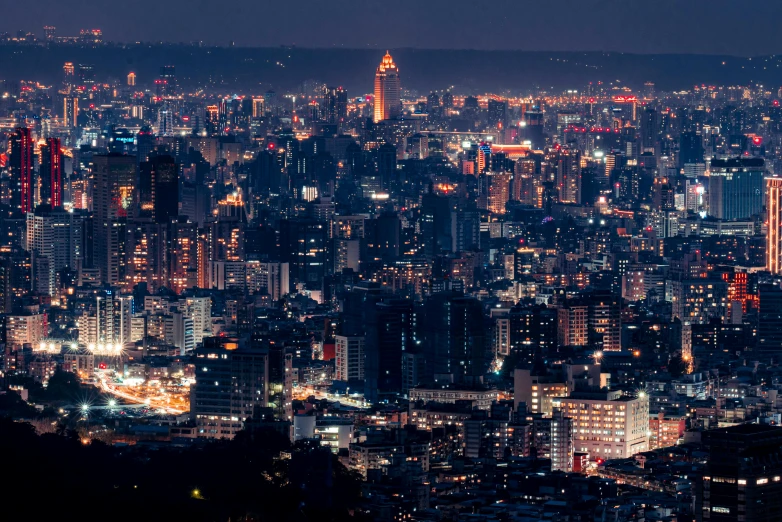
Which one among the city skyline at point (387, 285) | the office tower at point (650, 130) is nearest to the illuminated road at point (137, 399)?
Result: the city skyline at point (387, 285)

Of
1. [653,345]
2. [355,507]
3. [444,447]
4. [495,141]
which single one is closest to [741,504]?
[355,507]

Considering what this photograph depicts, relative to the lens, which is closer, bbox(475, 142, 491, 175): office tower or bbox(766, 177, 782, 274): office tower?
bbox(766, 177, 782, 274): office tower

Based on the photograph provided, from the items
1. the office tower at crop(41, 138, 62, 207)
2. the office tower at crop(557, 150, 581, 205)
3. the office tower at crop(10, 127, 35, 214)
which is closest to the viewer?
the office tower at crop(10, 127, 35, 214)

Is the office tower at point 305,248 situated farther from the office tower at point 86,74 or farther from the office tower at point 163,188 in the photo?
the office tower at point 86,74

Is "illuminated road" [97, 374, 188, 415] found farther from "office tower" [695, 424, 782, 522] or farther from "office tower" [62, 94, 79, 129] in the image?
"office tower" [62, 94, 79, 129]

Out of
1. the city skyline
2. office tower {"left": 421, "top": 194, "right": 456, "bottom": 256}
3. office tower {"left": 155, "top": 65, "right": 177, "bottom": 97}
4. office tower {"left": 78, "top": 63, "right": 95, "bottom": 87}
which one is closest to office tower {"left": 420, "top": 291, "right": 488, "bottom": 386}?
the city skyline

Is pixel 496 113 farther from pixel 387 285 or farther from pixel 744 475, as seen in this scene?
pixel 744 475

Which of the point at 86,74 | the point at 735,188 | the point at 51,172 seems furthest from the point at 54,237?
the point at 735,188
